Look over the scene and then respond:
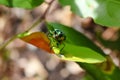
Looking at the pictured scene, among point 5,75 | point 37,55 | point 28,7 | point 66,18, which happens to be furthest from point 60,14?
point 28,7

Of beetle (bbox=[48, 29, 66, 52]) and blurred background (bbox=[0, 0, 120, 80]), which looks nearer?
beetle (bbox=[48, 29, 66, 52])

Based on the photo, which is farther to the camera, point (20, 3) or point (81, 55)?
point (20, 3)

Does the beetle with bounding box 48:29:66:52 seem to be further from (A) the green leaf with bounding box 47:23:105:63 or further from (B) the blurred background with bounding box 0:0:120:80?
(B) the blurred background with bounding box 0:0:120:80

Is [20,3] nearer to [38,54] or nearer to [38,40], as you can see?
[38,40]

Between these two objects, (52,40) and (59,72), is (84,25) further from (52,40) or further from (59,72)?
(52,40)

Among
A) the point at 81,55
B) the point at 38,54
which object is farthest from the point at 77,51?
A: the point at 38,54

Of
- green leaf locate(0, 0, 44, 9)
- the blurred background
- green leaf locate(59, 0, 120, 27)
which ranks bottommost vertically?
the blurred background

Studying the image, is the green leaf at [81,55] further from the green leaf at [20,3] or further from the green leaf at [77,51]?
the green leaf at [20,3]

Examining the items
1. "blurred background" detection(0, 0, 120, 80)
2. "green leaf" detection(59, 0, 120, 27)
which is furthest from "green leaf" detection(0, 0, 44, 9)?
"blurred background" detection(0, 0, 120, 80)
